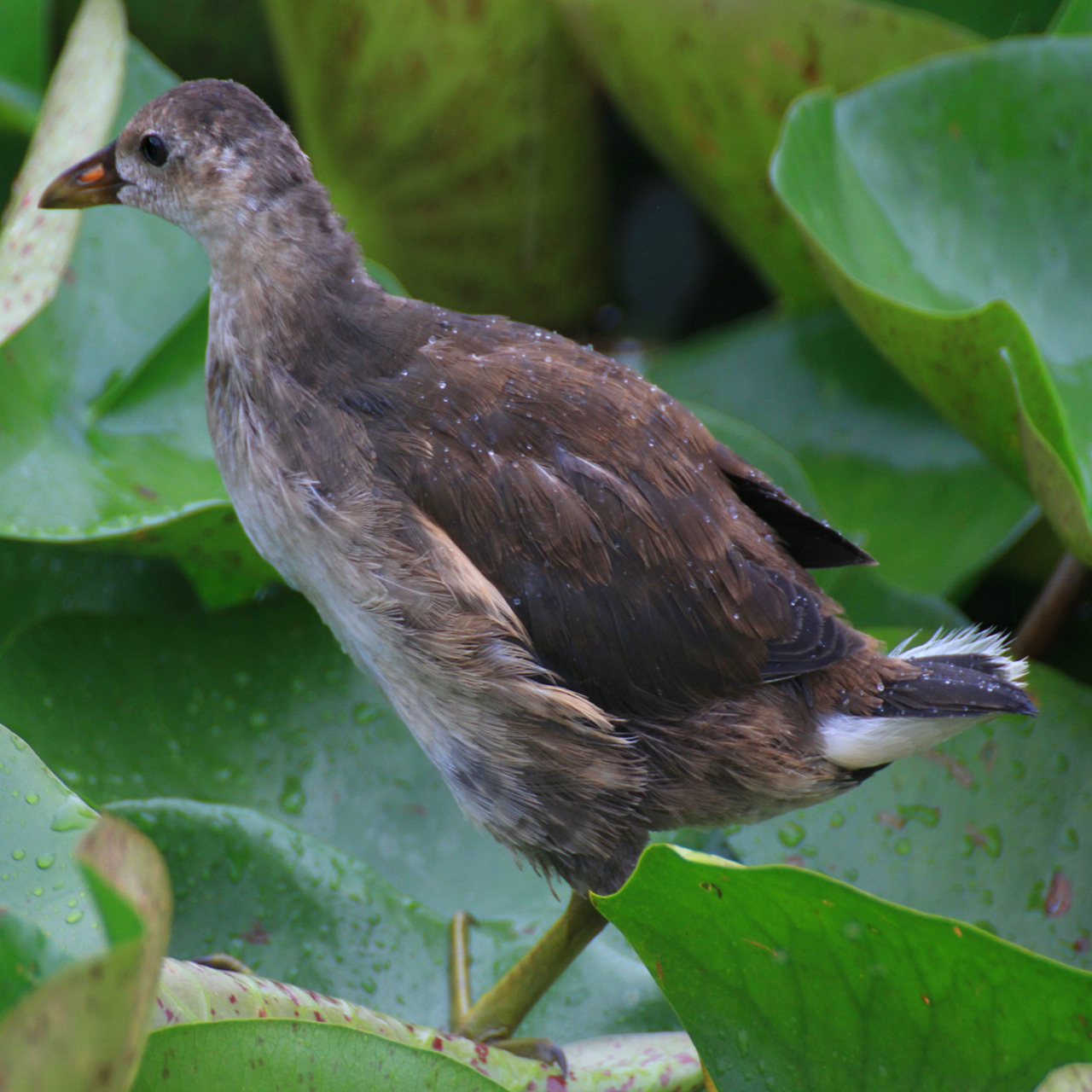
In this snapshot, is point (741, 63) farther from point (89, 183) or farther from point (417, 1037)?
point (417, 1037)

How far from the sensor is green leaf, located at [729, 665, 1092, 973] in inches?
49.8

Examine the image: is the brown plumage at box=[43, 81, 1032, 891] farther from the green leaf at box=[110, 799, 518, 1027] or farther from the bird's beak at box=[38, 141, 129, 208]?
the green leaf at box=[110, 799, 518, 1027]

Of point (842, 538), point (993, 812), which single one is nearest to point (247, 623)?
point (842, 538)

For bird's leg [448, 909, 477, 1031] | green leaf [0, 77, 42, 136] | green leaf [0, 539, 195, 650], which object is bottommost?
bird's leg [448, 909, 477, 1031]

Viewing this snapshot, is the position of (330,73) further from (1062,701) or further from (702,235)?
(1062,701)

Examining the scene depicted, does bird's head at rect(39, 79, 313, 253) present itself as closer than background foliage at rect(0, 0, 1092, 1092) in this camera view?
No

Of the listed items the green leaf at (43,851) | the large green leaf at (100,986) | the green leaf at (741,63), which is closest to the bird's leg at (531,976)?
the green leaf at (43,851)

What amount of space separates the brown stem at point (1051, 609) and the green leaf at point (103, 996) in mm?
1255

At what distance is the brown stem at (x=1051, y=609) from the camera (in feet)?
5.07

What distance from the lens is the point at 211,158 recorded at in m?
1.13

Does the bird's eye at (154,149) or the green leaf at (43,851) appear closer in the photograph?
the green leaf at (43,851)

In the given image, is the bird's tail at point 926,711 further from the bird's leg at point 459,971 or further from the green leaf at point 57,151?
the green leaf at point 57,151

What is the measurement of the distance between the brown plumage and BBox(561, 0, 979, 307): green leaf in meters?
0.74

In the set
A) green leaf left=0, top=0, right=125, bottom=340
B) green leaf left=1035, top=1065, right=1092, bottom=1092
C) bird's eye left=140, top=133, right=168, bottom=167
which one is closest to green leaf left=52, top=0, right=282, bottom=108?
green leaf left=0, top=0, right=125, bottom=340
